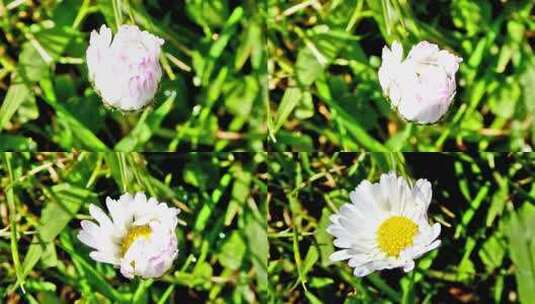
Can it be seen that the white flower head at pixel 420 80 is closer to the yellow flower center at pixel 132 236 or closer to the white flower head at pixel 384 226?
the white flower head at pixel 384 226

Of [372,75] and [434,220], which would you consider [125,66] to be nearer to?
[372,75]

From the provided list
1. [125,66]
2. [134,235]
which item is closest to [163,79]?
[125,66]

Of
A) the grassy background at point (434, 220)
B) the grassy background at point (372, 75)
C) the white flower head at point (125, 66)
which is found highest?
the white flower head at point (125, 66)

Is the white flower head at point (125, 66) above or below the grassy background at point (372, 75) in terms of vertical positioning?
above

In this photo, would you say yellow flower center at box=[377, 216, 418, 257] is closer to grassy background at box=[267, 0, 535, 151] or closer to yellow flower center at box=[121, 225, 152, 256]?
grassy background at box=[267, 0, 535, 151]

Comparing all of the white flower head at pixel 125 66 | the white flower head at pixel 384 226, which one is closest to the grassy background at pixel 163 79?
the white flower head at pixel 125 66

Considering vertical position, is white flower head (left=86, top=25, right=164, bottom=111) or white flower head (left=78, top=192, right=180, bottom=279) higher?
white flower head (left=86, top=25, right=164, bottom=111)

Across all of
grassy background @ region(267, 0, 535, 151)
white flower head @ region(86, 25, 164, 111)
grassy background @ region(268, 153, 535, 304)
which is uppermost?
white flower head @ region(86, 25, 164, 111)

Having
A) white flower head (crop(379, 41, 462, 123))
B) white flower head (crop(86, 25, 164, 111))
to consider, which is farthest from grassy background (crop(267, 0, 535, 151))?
white flower head (crop(86, 25, 164, 111))
